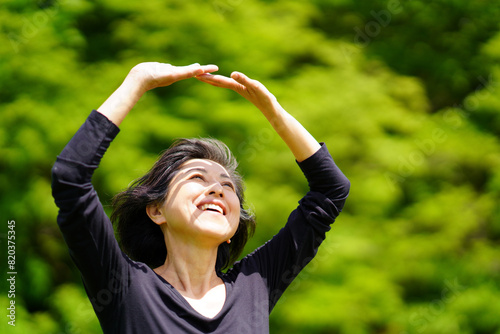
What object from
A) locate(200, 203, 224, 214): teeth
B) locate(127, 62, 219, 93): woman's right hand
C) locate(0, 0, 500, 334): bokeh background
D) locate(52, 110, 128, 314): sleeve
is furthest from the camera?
locate(0, 0, 500, 334): bokeh background

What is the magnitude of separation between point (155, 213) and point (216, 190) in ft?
0.64

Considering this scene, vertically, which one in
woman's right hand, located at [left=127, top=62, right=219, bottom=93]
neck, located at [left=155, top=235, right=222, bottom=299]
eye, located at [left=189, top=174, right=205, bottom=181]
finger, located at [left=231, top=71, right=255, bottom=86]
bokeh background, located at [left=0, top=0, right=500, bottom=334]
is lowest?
bokeh background, located at [left=0, top=0, right=500, bottom=334]

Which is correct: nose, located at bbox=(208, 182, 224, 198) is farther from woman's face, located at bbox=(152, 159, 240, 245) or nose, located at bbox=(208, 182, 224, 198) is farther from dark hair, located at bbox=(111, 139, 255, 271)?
dark hair, located at bbox=(111, 139, 255, 271)

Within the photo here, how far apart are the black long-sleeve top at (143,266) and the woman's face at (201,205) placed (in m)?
0.14

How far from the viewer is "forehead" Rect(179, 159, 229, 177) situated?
1.71m

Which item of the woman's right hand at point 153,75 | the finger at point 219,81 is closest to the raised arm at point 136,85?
the woman's right hand at point 153,75

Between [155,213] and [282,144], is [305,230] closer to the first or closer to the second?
[155,213]

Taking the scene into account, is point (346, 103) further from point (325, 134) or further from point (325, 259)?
point (325, 259)

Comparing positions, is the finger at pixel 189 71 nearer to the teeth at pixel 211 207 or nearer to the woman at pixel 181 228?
the woman at pixel 181 228

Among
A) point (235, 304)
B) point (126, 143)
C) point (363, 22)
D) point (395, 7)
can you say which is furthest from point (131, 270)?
point (395, 7)

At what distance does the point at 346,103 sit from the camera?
3.31 meters

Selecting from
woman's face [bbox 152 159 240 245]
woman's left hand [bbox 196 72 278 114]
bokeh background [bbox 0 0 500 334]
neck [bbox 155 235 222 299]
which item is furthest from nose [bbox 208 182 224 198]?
bokeh background [bbox 0 0 500 334]

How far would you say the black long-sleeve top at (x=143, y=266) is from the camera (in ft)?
4.55

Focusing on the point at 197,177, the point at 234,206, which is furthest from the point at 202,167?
the point at 234,206
